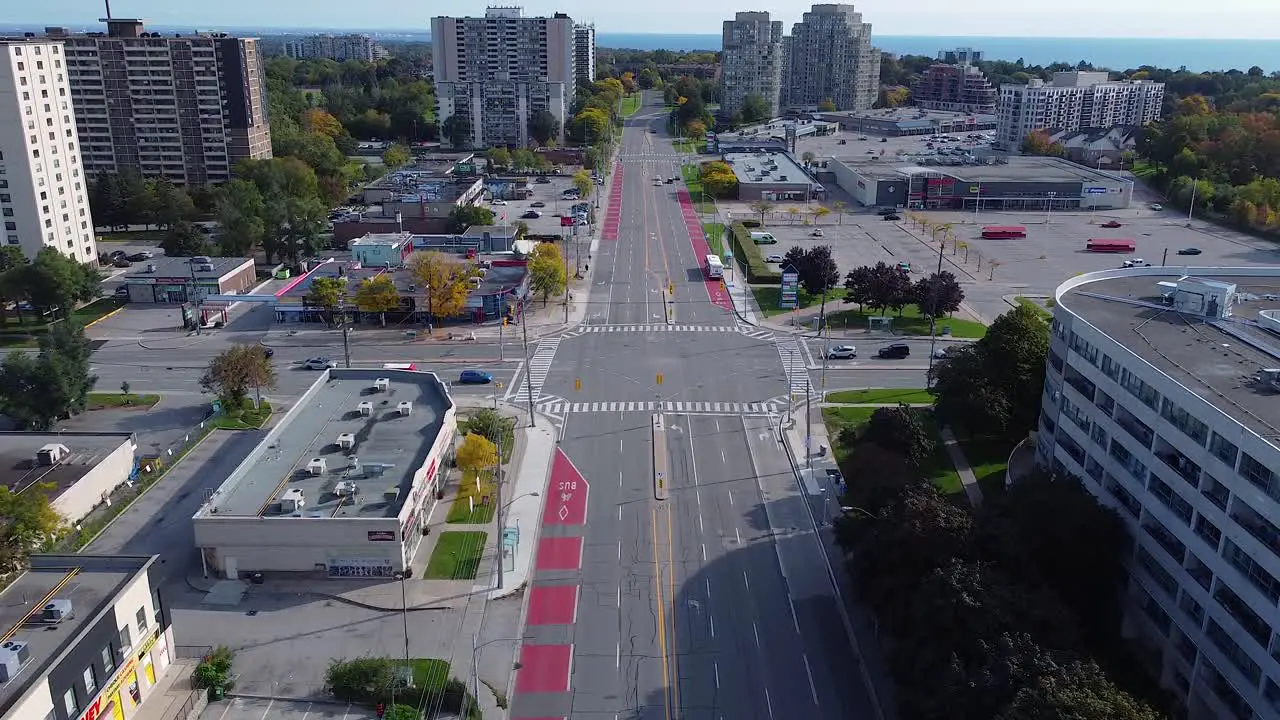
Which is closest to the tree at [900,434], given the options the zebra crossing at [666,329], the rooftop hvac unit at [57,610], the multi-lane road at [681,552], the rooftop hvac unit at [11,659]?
the multi-lane road at [681,552]

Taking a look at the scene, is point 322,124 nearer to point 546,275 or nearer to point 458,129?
point 458,129

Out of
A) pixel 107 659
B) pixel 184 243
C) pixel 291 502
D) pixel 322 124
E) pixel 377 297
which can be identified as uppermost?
pixel 322 124

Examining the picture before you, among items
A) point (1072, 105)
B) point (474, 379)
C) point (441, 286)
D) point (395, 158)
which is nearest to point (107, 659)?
point (474, 379)

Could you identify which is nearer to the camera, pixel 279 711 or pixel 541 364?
pixel 279 711

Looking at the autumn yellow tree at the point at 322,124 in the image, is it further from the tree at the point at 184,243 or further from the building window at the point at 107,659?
the building window at the point at 107,659

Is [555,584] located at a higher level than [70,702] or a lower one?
lower

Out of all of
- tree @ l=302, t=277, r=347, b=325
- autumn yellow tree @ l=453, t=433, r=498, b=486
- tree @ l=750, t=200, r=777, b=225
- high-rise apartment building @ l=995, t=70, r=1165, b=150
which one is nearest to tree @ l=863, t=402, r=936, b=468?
autumn yellow tree @ l=453, t=433, r=498, b=486

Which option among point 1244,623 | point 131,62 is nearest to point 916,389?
point 1244,623
